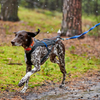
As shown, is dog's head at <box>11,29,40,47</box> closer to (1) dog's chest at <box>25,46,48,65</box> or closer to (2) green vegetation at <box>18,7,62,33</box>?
Answer: (1) dog's chest at <box>25,46,48,65</box>

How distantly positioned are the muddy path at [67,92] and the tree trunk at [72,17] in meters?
5.35

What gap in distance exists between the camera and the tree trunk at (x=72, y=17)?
12.3 meters

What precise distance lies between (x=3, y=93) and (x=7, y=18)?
38.2 ft

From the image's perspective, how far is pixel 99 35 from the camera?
1512 cm

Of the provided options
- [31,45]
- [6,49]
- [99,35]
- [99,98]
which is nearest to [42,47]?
[31,45]

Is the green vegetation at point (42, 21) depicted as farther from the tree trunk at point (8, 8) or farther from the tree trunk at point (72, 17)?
the tree trunk at point (72, 17)

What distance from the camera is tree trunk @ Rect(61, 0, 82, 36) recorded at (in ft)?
40.2

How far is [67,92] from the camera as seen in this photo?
615 centimetres

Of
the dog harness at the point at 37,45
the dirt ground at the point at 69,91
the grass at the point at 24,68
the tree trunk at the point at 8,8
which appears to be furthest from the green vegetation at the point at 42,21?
the dog harness at the point at 37,45

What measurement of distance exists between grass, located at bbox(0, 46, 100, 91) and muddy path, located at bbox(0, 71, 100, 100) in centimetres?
46

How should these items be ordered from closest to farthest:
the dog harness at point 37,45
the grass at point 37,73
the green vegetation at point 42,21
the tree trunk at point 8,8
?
1. the dog harness at point 37,45
2. the grass at point 37,73
3. the tree trunk at point 8,8
4. the green vegetation at point 42,21

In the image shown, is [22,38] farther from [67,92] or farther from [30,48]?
[67,92]

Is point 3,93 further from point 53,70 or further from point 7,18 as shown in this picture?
point 7,18

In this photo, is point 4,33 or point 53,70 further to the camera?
point 4,33
